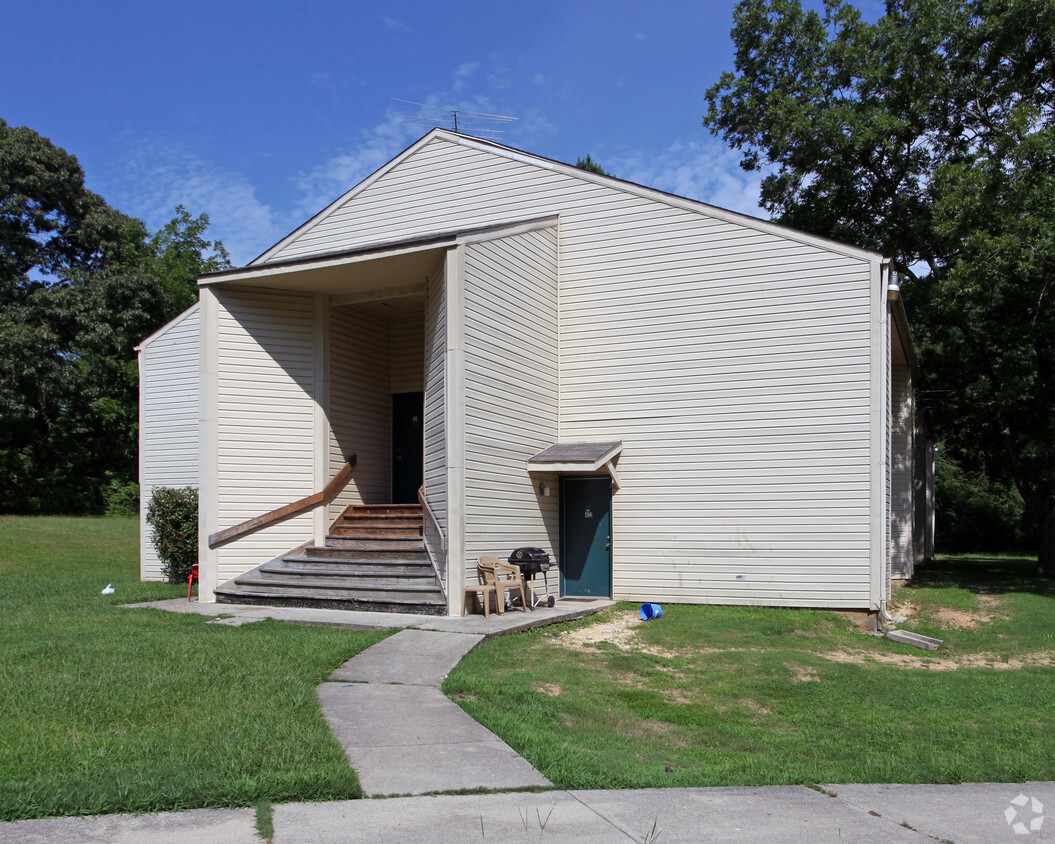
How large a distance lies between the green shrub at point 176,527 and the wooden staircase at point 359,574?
3.17m

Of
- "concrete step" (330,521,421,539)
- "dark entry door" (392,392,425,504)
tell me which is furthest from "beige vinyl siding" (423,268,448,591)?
"dark entry door" (392,392,425,504)

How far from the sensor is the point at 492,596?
36.0ft

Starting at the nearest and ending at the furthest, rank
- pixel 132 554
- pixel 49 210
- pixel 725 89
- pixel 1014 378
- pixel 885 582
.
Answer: pixel 885 582 < pixel 1014 378 < pixel 132 554 < pixel 725 89 < pixel 49 210

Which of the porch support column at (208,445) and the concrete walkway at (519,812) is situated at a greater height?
the porch support column at (208,445)

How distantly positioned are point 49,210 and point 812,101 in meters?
28.6

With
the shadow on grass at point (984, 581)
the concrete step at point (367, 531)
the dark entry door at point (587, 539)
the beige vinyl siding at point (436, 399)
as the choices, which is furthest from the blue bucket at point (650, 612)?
the shadow on grass at point (984, 581)

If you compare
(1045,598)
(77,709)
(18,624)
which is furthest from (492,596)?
(1045,598)

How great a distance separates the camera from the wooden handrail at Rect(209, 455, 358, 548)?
11.9 metres

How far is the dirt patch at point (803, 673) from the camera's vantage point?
8.12 metres

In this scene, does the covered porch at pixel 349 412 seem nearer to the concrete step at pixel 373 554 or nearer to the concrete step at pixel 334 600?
the concrete step at pixel 373 554

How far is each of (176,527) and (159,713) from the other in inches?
396

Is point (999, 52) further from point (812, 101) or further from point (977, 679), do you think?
point (977, 679)

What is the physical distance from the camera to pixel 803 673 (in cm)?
840

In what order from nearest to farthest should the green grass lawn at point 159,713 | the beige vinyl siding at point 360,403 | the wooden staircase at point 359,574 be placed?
the green grass lawn at point 159,713 → the wooden staircase at point 359,574 → the beige vinyl siding at point 360,403
